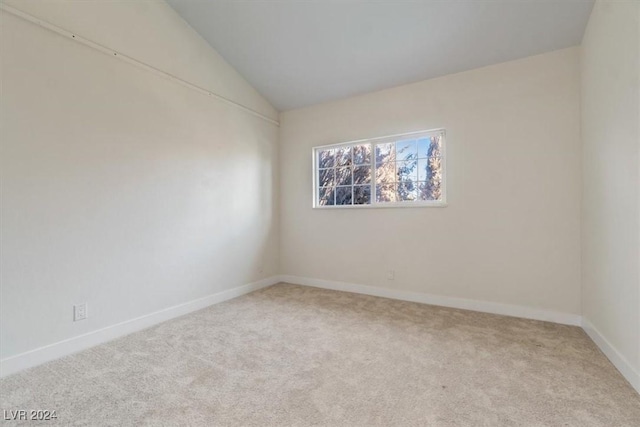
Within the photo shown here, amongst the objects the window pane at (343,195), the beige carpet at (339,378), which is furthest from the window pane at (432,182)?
the beige carpet at (339,378)

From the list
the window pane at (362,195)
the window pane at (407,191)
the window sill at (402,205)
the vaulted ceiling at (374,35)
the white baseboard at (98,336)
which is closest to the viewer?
the white baseboard at (98,336)

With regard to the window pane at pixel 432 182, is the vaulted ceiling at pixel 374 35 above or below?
above

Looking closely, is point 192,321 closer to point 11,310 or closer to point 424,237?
point 11,310

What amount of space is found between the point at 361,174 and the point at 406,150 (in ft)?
2.13

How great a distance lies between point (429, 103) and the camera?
3246 mm

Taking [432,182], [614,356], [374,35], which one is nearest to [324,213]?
[432,182]

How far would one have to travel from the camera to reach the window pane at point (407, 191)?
340 cm

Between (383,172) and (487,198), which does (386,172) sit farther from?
(487,198)

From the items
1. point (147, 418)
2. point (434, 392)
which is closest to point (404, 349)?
point (434, 392)

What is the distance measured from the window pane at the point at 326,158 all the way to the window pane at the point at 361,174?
15.2 inches

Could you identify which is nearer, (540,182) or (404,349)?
(404,349)

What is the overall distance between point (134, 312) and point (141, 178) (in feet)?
3.97

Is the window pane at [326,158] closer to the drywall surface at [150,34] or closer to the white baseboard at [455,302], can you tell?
the drywall surface at [150,34]

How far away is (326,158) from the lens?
161 inches
